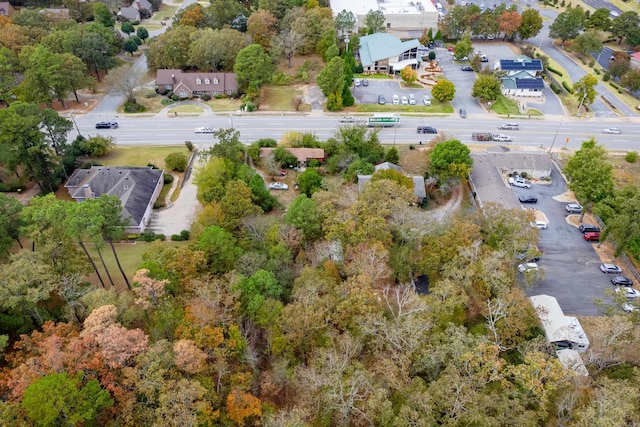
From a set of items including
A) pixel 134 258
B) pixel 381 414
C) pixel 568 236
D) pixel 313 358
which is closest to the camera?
pixel 381 414

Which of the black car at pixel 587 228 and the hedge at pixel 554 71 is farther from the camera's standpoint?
the hedge at pixel 554 71

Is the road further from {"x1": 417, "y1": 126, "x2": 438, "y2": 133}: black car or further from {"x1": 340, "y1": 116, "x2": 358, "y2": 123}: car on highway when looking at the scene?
{"x1": 417, "y1": 126, "x2": 438, "y2": 133}: black car

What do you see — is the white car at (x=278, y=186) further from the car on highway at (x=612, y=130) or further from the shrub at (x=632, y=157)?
the car on highway at (x=612, y=130)

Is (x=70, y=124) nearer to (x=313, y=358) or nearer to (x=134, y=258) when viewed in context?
(x=134, y=258)

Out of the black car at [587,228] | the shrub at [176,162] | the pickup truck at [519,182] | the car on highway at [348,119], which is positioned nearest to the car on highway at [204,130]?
the shrub at [176,162]

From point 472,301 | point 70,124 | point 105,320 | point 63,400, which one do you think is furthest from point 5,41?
point 472,301
